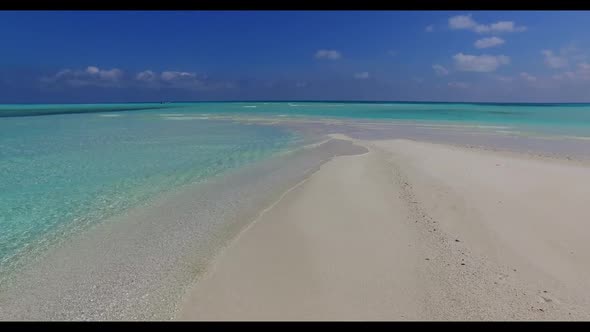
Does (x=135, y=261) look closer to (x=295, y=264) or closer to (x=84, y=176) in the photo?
(x=295, y=264)

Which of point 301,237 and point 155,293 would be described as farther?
point 301,237

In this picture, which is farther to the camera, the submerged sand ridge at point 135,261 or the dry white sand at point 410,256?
the submerged sand ridge at point 135,261

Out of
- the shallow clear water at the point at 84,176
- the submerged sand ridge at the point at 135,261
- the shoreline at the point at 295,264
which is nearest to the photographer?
the shoreline at the point at 295,264

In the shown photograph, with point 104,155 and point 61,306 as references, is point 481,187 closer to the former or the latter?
point 61,306

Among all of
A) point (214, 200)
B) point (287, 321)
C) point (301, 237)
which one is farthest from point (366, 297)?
point (214, 200)

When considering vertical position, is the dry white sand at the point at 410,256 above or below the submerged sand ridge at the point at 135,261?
above

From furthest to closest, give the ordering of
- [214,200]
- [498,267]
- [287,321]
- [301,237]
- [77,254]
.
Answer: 1. [214,200]
2. [301,237]
3. [77,254]
4. [498,267]
5. [287,321]

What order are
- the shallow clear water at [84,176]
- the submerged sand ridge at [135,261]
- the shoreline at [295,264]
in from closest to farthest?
the shoreline at [295,264], the submerged sand ridge at [135,261], the shallow clear water at [84,176]

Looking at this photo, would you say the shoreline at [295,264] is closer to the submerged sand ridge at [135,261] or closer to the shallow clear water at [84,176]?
the submerged sand ridge at [135,261]

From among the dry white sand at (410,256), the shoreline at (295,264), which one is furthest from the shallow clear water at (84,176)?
the dry white sand at (410,256)

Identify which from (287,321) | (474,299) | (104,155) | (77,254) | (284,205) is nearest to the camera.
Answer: (287,321)
